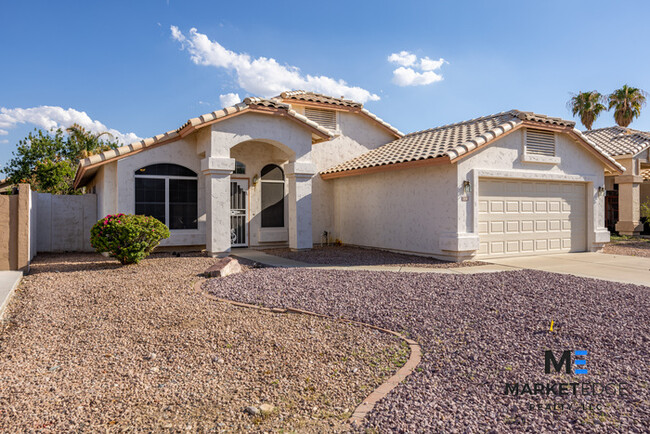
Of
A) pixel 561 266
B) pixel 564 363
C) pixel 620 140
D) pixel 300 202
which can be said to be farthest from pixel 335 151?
pixel 620 140

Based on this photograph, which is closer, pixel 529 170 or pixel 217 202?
pixel 217 202

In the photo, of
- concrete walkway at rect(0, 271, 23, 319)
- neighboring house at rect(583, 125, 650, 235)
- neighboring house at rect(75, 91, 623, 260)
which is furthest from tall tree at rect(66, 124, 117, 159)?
neighboring house at rect(583, 125, 650, 235)

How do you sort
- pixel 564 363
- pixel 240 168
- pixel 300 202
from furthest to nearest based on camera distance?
pixel 240 168 < pixel 300 202 < pixel 564 363

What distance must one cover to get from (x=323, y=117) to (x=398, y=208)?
17.1ft

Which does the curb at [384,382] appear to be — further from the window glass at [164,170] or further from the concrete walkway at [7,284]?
the window glass at [164,170]

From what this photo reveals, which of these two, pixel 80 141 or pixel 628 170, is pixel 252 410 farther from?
pixel 80 141

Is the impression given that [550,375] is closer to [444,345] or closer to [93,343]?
[444,345]

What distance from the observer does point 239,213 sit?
15102 mm

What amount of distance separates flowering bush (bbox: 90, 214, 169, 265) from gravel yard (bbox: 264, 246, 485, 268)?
3795mm

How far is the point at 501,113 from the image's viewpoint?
14.2 meters

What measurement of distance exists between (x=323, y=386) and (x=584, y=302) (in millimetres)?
5042

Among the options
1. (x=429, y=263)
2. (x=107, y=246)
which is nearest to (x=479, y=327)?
(x=429, y=263)

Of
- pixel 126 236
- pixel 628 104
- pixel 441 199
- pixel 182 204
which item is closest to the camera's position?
pixel 126 236

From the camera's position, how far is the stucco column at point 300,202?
13906 millimetres
